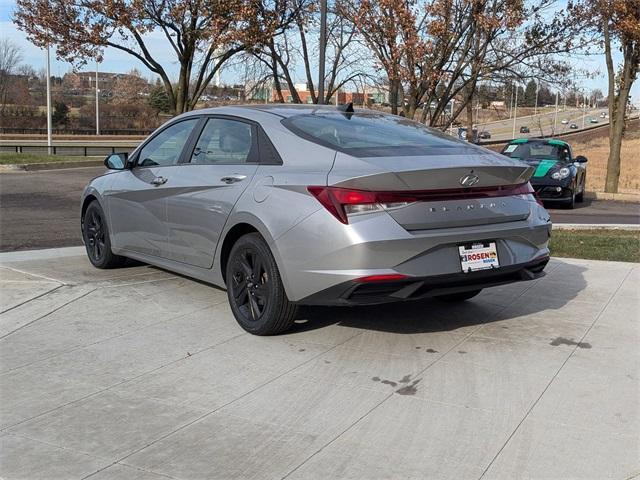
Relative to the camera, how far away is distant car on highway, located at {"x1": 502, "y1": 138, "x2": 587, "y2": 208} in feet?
51.2

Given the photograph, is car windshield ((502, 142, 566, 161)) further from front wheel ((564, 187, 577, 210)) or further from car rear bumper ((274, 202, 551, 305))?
car rear bumper ((274, 202, 551, 305))

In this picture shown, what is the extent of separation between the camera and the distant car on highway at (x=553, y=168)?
615 inches

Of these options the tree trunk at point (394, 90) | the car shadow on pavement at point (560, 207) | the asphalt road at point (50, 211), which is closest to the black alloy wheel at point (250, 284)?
the asphalt road at point (50, 211)

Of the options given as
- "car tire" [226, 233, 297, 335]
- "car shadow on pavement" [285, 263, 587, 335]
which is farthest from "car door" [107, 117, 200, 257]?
"car shadow on pavement" [285, 263, 587, 335]

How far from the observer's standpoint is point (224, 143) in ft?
18.2

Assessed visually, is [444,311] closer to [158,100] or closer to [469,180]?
[469,180]

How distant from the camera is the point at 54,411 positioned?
12.4 feet

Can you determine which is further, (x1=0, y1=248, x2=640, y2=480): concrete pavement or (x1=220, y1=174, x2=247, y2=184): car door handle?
(x1=220, y1=174, x2=247, y2=184): car door handle

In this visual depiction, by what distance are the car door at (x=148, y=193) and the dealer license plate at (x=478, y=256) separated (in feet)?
8.50

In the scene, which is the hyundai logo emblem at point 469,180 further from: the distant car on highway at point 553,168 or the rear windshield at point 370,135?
the distant car on highway at point 553,168

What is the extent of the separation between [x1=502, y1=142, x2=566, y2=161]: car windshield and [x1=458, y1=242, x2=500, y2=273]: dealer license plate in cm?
1261

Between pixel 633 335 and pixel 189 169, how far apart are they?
3602 mm

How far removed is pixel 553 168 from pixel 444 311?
435 inches

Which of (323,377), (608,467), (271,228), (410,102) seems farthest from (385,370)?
(410,102)
